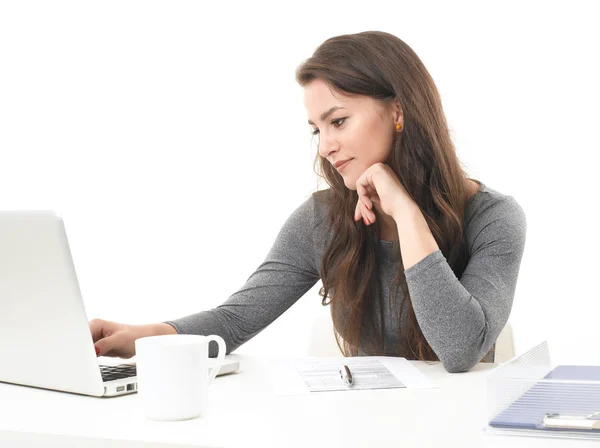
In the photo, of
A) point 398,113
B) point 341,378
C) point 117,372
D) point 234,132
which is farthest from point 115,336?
point 234,132

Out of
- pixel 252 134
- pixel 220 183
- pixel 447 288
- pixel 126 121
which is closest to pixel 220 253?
pixel 220 183

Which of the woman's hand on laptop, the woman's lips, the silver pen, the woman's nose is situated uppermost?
the woman's nose

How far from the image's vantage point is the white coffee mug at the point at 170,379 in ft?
3.00

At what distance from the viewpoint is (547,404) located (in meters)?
0.81

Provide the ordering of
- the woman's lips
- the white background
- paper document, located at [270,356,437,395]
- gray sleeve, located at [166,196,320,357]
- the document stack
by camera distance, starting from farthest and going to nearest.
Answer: the white background
the woman's lips
gray sleeve, located at [166,196,320,357]
paper document, located at [270,356,437,395]
the document stack

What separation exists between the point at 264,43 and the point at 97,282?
133cm

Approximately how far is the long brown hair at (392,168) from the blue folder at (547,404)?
79 cm

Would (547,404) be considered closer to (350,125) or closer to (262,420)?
(262,420)

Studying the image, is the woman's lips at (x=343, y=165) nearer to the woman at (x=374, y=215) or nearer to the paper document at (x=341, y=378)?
the woman at (x=374, y=215)

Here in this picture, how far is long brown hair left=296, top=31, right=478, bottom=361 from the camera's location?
1670mm

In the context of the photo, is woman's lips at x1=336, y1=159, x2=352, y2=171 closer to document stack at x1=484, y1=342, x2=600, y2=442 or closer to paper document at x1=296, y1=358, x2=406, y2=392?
paper document at x1=296, y1=358, x2=406, y2=392

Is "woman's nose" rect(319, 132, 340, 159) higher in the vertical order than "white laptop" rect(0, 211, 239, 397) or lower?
higher

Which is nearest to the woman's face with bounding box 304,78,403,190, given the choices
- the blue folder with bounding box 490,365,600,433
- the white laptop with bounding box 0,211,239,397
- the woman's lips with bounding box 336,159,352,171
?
the woman's lips with bounding box 336,159,352,171

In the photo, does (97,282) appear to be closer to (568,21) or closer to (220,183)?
(220,183)
